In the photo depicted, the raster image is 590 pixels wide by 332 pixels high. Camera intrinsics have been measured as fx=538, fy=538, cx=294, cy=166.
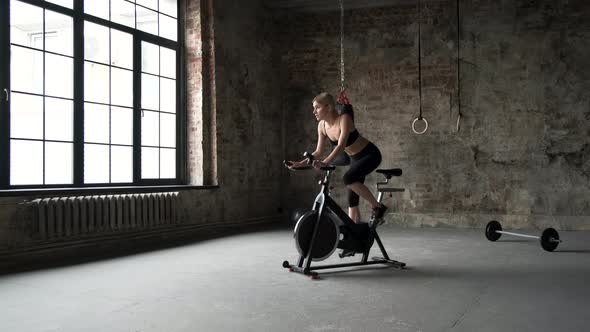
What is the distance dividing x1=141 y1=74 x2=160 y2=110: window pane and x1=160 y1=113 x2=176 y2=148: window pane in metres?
0.22

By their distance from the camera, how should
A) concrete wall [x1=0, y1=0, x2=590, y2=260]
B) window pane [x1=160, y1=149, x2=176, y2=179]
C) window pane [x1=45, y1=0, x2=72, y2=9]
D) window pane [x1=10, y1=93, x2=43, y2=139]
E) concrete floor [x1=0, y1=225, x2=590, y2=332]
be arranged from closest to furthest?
concrete floor [x1=0, y1=225, x2=590, y2=332] < window pane [x1=10, y1=93, x2=43, y2=139] < window pane [x1=45, y1=0, x2=72, y2=9] < window pane [x1=160, y1=149, x2=176, y2=179] < concrete wall [x1=0, y1=0, x2=590, y2=260]

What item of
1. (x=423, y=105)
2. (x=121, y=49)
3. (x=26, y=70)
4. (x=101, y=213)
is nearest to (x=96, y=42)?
(x=121, y=49)

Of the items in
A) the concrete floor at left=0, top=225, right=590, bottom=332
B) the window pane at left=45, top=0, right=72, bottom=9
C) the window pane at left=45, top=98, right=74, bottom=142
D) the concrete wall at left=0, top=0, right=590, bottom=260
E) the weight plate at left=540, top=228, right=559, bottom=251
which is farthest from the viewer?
the concrete wall at left=0, top=0, right=590, bottom=260

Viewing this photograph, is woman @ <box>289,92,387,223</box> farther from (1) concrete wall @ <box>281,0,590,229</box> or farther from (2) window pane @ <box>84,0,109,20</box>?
(1) concrete wall @ <box>281,0,590,229</box>

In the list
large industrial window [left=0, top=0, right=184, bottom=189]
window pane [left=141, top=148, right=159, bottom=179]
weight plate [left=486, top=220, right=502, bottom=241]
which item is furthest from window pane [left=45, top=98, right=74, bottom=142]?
weight plate [left=486, top=220, right=502, bottom=241]

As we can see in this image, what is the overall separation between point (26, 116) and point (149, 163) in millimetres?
2002

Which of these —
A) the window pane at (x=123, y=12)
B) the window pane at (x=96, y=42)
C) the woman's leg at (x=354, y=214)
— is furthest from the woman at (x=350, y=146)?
the window pane at (x=123, y=12)

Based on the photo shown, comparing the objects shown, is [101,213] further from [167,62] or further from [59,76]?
[167,62]

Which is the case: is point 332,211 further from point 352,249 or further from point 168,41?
point 168,41

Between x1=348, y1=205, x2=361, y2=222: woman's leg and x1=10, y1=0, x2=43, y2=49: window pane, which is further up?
x1=10, y1=0, x2=43, y2=49: window pane

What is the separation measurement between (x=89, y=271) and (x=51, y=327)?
73.8 inches

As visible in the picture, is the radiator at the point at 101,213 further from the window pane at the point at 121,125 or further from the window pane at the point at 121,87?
the window pane at the point at 121,87

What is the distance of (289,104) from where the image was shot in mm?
9859

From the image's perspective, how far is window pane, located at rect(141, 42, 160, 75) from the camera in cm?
739
